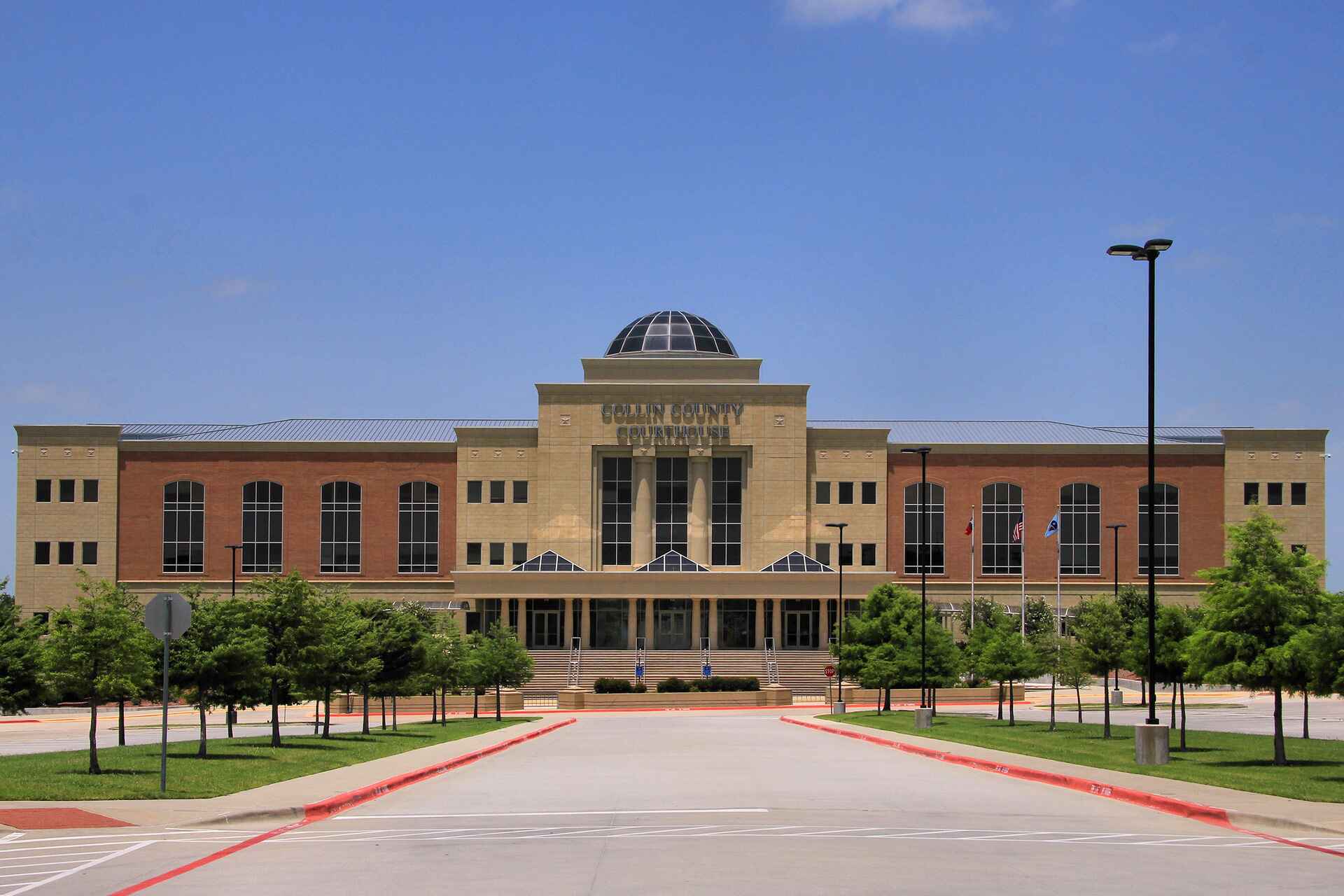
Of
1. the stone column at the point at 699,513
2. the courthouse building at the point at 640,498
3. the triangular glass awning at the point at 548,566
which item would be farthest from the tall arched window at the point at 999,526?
the triangular glass awning at the point at 548,566

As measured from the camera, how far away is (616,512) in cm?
9319

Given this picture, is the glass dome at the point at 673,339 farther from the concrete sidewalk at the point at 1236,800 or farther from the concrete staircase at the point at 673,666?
the concrete sidewalk at the point at 1236,800

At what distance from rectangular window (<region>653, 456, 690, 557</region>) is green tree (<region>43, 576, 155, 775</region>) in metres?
68.2

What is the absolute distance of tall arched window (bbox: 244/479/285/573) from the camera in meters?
93.8

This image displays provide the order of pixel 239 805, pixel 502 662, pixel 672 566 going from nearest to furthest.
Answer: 1. pixel 239 805
2. pixel 502 662
3. pixel 672 566

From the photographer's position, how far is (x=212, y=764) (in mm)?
27562

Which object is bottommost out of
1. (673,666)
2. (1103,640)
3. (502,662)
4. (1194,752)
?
(673,666)

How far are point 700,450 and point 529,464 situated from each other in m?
11.2

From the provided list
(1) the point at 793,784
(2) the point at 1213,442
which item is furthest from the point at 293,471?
(1) the point at 793,784

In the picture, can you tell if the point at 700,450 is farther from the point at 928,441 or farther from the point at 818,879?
the point at 818,879

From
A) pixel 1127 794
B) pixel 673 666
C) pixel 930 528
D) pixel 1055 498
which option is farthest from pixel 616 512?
pixel 1127 794

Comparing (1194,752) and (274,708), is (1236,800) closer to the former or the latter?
(1194,752)

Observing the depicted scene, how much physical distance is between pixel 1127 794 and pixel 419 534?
77.0 m

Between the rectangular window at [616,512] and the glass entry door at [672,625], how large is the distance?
508 centimetres
